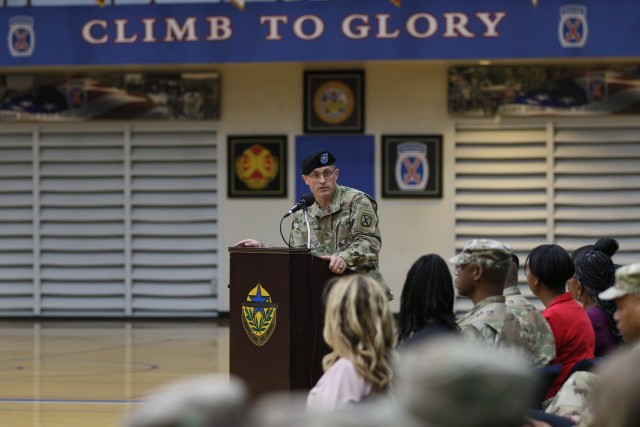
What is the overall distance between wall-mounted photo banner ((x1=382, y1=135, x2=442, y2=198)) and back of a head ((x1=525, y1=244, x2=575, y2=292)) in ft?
30.4

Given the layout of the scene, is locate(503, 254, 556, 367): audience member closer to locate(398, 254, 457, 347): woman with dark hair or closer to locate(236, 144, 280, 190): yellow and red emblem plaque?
locate(398, 254, 457, 347): woman with dark hair

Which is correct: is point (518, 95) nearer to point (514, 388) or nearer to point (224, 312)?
point (224, 312)

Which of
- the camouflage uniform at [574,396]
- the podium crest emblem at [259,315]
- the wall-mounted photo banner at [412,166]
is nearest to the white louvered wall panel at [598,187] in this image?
the wall-mounted photo banner at [412,166]

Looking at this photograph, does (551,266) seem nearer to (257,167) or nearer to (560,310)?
(560,310)

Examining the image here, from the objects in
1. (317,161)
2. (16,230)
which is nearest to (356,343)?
(317,161)

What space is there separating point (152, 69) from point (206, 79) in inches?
28.0

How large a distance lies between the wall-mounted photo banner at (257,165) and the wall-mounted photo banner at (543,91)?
225 centimetres

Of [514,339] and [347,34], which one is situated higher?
[347,34]

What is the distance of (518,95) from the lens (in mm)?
15125

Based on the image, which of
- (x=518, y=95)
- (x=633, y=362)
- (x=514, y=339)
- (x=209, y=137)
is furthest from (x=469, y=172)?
(x=633, y=362)

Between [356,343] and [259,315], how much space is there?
2446 millimetres

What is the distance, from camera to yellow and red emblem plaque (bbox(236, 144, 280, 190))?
1557 centimetres

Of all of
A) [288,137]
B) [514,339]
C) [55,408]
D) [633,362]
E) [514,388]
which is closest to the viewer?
[514,388]

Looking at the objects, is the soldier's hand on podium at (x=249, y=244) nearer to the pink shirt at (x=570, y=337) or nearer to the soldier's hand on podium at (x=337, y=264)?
the soldier's hand on podium at (x=337, y=264)
